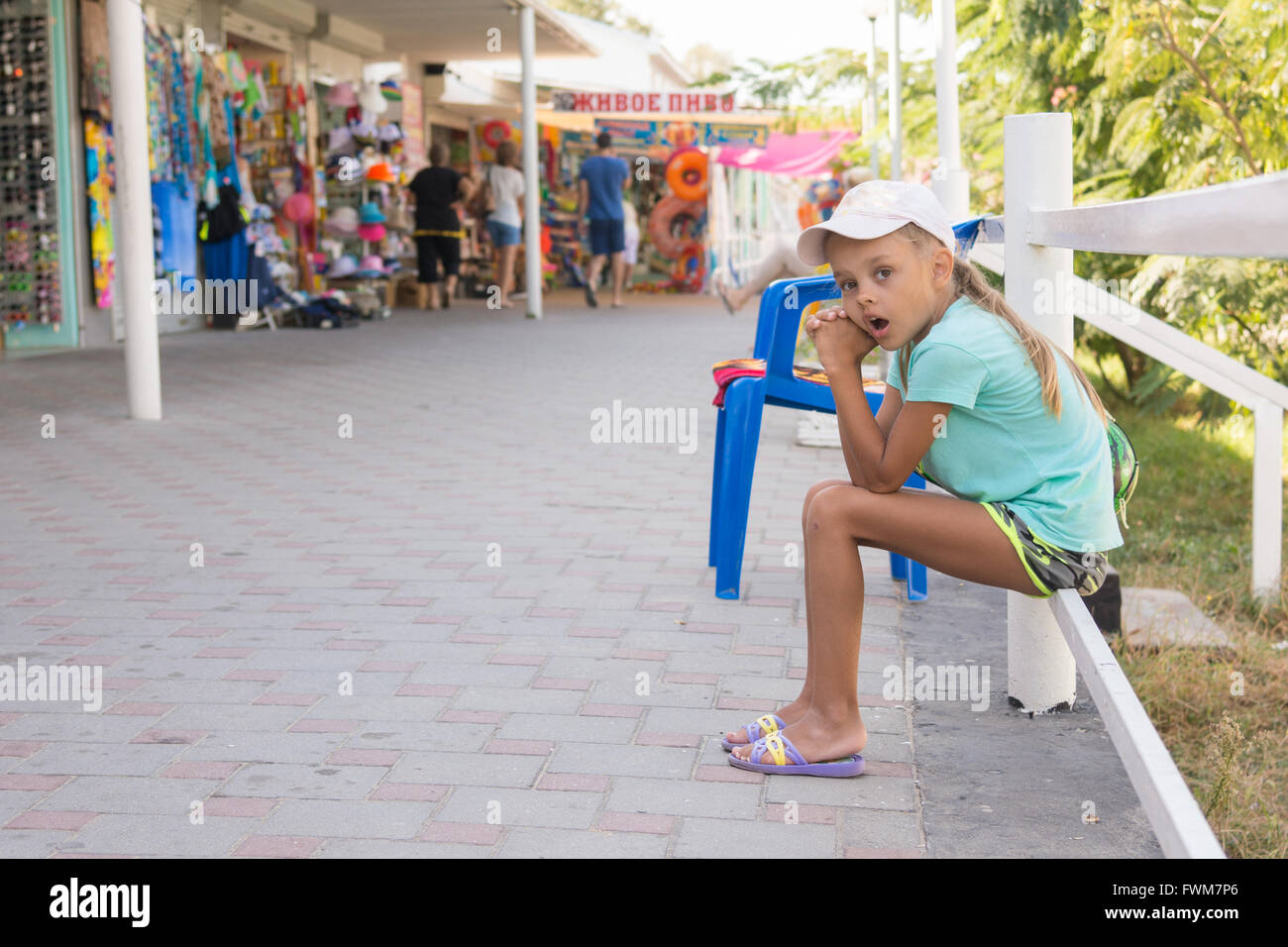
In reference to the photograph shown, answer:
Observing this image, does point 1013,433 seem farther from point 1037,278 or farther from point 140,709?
point 140,709

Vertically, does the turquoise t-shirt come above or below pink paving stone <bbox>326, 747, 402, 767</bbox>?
above

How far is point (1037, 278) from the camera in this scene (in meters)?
3.55

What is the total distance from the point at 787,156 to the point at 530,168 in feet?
26.5

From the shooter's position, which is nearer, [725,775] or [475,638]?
[725,775]

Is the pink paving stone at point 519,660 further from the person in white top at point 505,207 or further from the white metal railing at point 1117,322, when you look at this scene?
the person in white top at point 505,207

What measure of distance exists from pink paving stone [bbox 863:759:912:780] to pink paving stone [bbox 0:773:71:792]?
1.75 metres

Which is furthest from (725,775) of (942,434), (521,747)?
(942,434)

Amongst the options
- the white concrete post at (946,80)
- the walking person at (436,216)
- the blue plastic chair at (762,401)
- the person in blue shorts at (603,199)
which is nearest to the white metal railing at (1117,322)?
the blue plastic chair at (762,401)

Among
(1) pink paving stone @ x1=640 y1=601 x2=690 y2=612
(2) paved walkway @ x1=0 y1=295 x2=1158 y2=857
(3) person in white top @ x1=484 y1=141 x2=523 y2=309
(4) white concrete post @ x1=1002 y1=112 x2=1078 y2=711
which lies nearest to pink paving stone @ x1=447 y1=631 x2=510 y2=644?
(2) paved walkway @ x1=0 y1=295 x2=1158 y2=857

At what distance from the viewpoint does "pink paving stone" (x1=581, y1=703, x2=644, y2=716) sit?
361 centimetres

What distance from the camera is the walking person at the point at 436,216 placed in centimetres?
1842

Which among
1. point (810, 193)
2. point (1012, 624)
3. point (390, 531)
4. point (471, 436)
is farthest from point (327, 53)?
point (1012, 624)

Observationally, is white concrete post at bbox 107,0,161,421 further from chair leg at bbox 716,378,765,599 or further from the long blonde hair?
the long blonde hair

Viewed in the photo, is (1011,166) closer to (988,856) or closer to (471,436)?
(988,856)
